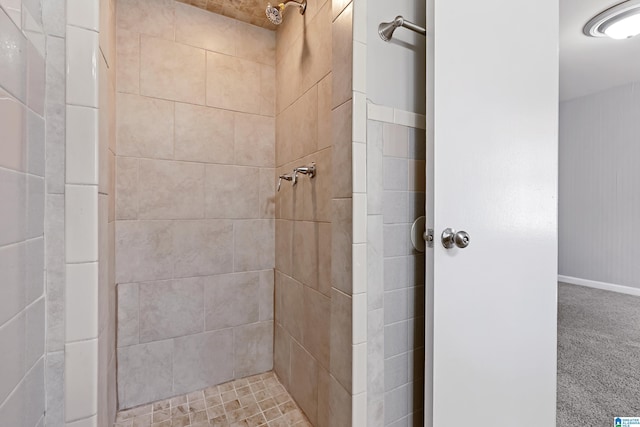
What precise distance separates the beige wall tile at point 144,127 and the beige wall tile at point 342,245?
100 cm

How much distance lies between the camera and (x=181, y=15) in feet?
4.87

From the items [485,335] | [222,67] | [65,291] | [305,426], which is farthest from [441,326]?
[222,67]

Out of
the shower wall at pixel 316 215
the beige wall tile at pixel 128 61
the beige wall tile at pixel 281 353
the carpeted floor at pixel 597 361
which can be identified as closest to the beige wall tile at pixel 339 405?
the shower wall at pixel 316 215

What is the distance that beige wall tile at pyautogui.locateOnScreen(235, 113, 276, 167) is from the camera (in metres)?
1.64

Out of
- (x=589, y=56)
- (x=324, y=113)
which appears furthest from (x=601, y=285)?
(x=324, y=113)

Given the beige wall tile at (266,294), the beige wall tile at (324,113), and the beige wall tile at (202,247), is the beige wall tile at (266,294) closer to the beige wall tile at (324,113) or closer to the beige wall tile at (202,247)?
the beige wall tile at (202,247)

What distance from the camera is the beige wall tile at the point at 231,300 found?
5.11ft

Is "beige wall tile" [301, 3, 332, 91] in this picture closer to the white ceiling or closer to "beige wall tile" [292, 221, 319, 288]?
"beige wall tile" [292, 221, 319, 288]

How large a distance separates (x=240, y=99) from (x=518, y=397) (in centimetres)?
186

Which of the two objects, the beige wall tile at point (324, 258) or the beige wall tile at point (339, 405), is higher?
the beige wall tile at point (324, 258)

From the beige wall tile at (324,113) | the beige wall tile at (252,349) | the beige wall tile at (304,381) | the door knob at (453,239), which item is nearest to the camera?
the door knob at (453,239)

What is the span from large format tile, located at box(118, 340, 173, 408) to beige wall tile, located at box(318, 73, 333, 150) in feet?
4.14

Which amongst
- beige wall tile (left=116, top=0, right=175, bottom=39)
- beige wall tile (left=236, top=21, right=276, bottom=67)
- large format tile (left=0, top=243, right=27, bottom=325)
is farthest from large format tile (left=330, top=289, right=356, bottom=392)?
beige wall tile (left=116, top=0, right=175, bottom=39)

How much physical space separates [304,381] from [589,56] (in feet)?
12.5
